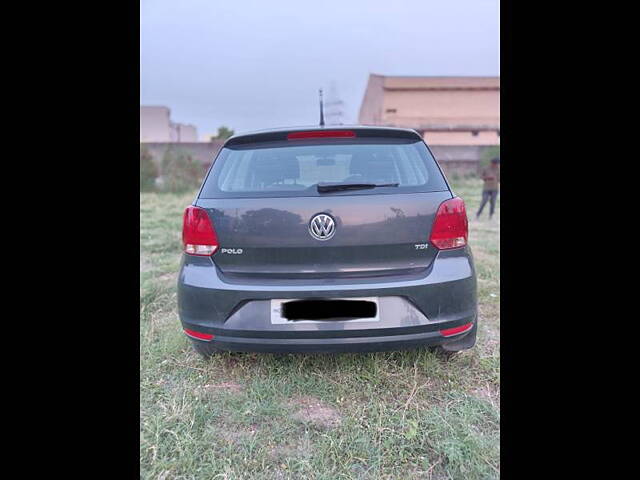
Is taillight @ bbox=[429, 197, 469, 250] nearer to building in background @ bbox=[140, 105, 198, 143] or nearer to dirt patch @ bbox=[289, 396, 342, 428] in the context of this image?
dirt patch @ bbox=[289, 396, 342, 428]

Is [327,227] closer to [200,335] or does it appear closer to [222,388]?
[200,335]

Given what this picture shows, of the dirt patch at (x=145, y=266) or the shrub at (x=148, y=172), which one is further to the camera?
the shrub at (x=148, y=172)

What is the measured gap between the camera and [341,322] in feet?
5.51

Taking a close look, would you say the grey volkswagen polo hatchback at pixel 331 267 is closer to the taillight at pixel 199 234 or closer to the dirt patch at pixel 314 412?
the taillight at pixel 199 234

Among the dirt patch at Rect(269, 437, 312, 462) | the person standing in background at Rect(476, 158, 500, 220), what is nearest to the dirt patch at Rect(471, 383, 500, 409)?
the dirt patch at Rect(269, 437, 312, 462)

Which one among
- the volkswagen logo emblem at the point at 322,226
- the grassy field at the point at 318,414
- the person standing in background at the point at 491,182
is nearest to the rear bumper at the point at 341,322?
the volkswagen logo emblem at the point at 322,226

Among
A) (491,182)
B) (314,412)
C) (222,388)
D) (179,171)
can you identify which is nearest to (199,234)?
(222,388)

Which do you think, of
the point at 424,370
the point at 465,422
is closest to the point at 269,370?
the point at 424,370

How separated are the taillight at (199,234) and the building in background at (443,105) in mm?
23624

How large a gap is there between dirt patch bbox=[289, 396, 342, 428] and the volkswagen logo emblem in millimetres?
952

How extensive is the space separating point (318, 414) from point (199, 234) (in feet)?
3.78

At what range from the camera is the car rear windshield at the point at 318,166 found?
182 cm
